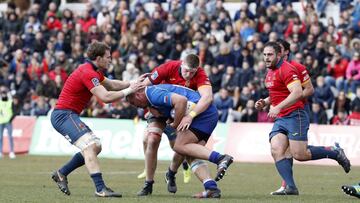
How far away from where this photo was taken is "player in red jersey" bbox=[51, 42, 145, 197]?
46.1 ft

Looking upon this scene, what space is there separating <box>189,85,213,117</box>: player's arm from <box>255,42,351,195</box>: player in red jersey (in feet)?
3.84

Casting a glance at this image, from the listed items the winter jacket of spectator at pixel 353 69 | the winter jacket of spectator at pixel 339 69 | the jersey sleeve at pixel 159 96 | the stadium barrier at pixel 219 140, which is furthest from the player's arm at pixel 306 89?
the winter jacket of spectator at pixel 339 69

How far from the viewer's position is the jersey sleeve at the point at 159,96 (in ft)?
44.7

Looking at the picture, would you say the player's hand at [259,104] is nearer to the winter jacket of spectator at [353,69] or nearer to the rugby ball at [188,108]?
the rugby ball at [188,108]

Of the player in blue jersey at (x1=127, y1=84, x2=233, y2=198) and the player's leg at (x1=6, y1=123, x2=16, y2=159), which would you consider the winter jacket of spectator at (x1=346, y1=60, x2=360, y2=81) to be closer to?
the player's leg at (x1=6, y1=123, x2=16, y2=159)

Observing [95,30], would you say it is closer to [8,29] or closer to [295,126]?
[8,29]

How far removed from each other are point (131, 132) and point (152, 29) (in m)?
6.03

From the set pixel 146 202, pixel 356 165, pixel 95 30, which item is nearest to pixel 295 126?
pixel 146 202

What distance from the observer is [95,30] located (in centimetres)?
3391

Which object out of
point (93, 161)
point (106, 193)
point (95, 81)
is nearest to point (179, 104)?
point (95, 81)

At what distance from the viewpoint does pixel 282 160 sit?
15.0m

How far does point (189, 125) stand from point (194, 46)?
1754 cm

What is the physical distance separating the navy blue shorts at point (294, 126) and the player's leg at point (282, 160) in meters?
0.05

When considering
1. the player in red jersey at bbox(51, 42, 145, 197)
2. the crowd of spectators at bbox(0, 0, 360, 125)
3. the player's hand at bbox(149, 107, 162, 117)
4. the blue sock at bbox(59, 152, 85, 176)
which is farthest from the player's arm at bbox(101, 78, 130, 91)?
the crowd of spectators at bbox(0, 0, 360, 125)
